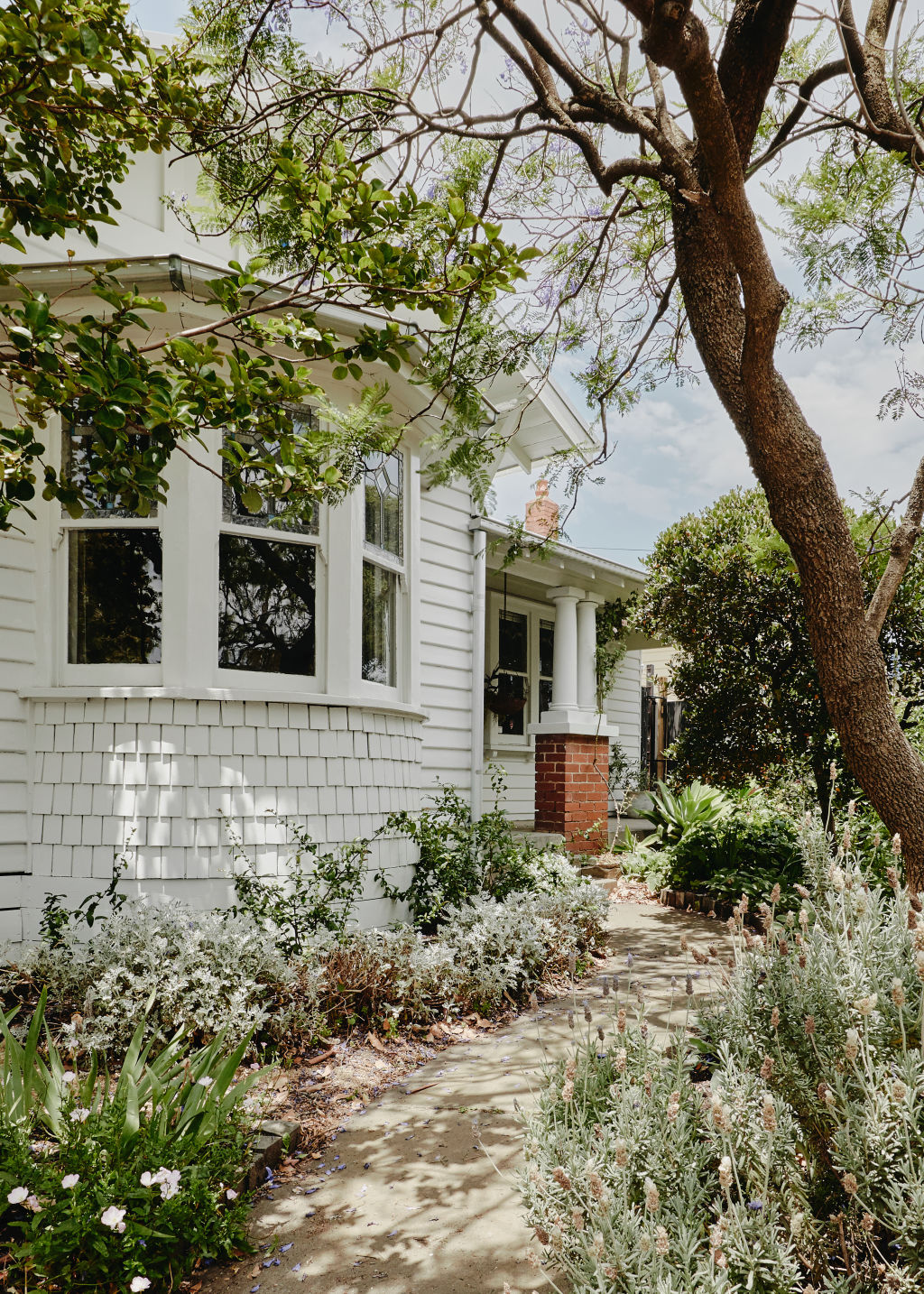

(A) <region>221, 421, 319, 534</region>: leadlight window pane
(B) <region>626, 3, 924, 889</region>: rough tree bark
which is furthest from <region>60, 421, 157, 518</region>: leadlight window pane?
(B) <region>626, 3, 924, 889</region>: rough tree bark

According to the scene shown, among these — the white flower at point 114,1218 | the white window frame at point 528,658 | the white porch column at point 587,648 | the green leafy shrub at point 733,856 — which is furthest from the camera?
the white window frame at point 528,658

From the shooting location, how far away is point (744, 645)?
25.4 feet

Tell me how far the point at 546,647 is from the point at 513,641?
779mm

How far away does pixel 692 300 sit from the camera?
155 inches

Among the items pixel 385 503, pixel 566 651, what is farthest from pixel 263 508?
pixel 566 651

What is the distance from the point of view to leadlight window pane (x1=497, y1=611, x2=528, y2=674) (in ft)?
34.1

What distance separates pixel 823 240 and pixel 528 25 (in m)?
2.19

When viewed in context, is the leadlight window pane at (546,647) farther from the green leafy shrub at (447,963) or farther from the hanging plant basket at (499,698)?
the green leafy shrub at (447,963)

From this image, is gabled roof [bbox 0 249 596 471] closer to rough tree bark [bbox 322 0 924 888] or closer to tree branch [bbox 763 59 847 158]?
rough tree bark [bbox 322 0 924 888]

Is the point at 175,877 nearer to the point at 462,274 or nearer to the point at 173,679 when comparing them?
the point at 173,679

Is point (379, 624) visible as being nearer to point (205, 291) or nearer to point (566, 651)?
point (205, 291)

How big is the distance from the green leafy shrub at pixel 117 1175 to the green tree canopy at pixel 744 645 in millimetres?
5507

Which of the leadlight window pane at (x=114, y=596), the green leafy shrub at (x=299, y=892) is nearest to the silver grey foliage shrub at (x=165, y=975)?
the green leafy shrub at (x=299, y=892)

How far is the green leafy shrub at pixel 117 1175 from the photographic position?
7.43 feet
